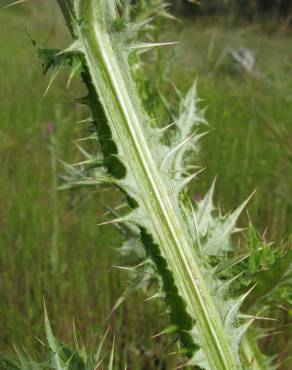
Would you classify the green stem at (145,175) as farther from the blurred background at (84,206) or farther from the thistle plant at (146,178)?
the blurred background at (84,206)

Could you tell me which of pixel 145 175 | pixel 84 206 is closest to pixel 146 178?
pixel 145 175

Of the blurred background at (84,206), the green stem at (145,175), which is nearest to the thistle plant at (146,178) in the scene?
the green stem at (145,175)

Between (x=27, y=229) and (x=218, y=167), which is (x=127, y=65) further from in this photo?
(x=218, y=167)

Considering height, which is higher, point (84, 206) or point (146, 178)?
point (146, 178)

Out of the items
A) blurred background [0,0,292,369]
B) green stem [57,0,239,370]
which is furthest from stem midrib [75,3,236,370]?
blurred background [0,0,292,369]

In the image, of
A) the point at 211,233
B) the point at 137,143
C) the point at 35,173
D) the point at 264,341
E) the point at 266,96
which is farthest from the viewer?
the point at 266,96

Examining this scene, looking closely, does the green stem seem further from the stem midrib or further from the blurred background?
the blurred background

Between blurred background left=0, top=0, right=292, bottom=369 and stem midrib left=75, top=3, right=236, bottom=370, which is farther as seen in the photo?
blurred background left=0, top=0, right=292, bottom=369

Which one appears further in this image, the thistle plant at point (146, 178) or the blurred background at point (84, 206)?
the blurred background at point (84, 206)

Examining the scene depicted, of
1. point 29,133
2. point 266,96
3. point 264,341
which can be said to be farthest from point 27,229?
point 266,96

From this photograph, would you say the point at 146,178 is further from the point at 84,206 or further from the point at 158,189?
the point at 84,206

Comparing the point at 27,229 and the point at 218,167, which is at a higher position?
the point at 27,229
